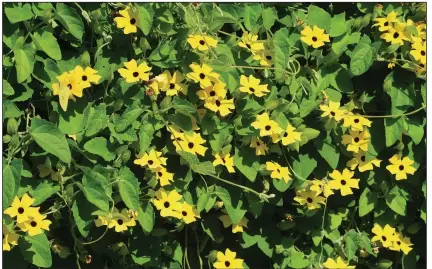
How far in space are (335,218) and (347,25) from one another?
63 centimetres

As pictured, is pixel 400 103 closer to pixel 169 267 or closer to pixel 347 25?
pixel 347 25

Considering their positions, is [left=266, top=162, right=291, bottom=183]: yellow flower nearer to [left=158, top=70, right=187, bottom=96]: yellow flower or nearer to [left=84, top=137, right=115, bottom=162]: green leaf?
[left=158, top=70, right=187, bottom=96]: yellow flower

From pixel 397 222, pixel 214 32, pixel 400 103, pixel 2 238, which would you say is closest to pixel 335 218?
pixel 397 222

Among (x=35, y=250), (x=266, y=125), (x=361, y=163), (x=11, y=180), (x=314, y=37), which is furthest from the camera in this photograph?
(x=361, y=163)

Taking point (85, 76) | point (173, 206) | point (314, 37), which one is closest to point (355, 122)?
point (314, 37)

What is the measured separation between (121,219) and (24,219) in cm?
28

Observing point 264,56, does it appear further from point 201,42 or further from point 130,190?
point 130,190

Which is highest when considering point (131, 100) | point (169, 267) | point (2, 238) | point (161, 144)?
point (131, 100)

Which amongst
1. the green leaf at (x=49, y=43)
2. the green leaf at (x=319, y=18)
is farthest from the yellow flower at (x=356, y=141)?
the green leaf at (x=49, y=43)

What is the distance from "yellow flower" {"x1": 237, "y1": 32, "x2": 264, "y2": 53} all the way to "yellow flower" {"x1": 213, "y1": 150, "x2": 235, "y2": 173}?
32cm

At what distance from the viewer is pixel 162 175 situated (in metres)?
1.87

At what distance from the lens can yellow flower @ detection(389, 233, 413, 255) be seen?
2162mm

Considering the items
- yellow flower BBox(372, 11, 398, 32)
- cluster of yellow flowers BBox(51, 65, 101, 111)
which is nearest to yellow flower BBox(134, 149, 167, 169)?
cluster of yellow flowers BBox(51, 65, 101, 111)

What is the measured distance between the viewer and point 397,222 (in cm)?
222
